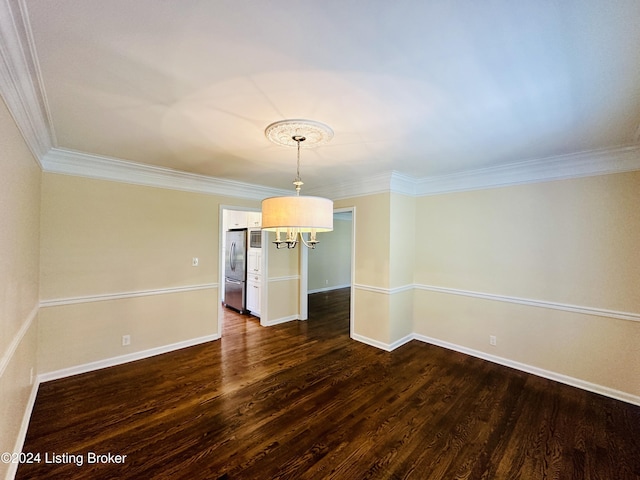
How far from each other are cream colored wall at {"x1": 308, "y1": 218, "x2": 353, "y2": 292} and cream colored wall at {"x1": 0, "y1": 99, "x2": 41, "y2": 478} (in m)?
5.79

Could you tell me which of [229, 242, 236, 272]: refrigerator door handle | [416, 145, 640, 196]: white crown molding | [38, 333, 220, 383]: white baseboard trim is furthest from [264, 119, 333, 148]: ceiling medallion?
[229, 242, 236, 272]: refrigerator door handle

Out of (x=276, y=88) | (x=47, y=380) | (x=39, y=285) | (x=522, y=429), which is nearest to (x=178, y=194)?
(x=39, y=285)

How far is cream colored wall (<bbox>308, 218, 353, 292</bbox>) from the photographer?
7895mm

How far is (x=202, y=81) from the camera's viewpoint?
1595 mm

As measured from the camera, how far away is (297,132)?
223 cm

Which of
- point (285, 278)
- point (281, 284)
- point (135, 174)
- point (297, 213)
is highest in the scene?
point (135, 174)

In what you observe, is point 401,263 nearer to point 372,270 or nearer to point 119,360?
point 372,270

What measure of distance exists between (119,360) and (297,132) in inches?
136

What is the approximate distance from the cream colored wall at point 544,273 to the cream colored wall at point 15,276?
4.32 meters

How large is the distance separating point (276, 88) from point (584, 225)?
3.40 metres

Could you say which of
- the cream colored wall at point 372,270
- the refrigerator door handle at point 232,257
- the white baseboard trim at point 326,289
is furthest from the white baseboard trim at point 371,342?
the white baseboard trim at point 326,289

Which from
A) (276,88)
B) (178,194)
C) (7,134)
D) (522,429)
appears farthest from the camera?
(178,194)

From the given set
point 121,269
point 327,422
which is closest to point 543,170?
point 327,422

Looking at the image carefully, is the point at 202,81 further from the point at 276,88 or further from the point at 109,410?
the point at 109,410
